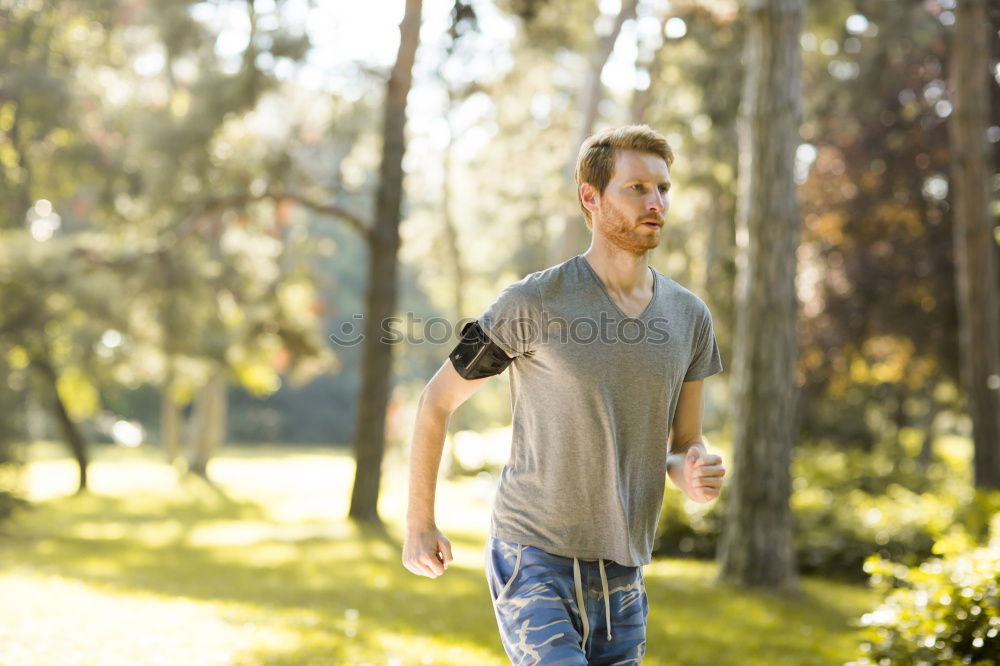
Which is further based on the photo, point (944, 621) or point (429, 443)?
point (944, 621)

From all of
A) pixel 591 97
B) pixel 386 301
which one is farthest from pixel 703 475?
pixel 591 97

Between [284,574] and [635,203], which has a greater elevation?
[635,203]

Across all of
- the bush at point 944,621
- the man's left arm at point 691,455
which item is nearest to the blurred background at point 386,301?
the bush at point 944,621

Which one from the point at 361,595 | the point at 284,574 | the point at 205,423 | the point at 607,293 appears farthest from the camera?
the point at 205,423

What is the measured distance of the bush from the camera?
513 cm

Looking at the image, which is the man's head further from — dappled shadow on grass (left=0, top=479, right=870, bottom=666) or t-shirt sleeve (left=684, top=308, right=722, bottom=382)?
dappled shadow on grass (left=0, top=479, right=870, bottom=666)

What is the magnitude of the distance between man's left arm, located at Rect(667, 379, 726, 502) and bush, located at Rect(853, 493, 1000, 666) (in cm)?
245

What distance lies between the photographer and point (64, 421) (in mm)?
22156

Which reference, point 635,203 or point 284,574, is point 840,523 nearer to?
point 284,574

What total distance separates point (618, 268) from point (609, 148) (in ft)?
1.15

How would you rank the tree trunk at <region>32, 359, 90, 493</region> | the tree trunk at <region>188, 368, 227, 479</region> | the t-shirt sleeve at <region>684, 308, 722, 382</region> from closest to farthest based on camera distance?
the t-shirt sleeve at <region>684, 308, 722, 382</region>
the tree trunk at <region>32, 359, 90, 493</region>
the tree trunk at <region>188, 368, 227, 479</region>

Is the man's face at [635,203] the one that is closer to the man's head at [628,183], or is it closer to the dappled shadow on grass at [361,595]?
the man's head at [628,183]

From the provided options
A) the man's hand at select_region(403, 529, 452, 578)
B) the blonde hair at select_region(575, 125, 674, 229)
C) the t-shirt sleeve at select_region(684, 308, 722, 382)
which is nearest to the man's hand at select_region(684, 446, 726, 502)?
the t-shirt sleeve at select_region(684, 308, 722, 382)

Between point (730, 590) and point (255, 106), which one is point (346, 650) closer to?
point (730, 590)
